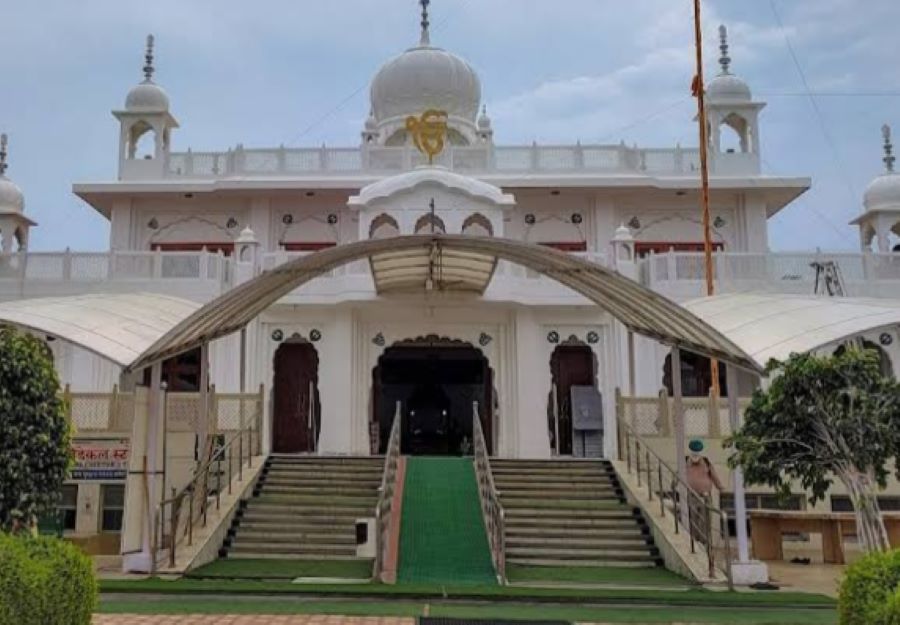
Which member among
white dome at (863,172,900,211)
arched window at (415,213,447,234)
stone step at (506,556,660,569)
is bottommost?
stone step at (506,556,660,569)

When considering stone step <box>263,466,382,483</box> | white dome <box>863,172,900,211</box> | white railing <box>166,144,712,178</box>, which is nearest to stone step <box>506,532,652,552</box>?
stone step <box>263,466,382,483</box>

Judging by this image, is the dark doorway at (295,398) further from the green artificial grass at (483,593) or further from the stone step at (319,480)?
the green artificial grass at (483,593)

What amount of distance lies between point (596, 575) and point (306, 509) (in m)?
4.91

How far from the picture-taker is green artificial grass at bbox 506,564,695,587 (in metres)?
10.9

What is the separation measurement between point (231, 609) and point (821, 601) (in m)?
6.37

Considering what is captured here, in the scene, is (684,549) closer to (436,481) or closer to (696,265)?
(436,481)

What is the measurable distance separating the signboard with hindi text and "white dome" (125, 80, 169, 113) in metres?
11.7

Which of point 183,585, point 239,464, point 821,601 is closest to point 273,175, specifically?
point 239,464

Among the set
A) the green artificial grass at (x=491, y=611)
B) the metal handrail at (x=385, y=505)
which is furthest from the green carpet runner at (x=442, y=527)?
the green artificial grass at (x=491, y=611)

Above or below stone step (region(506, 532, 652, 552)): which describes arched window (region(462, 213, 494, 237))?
above

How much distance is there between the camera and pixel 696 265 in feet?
62.3

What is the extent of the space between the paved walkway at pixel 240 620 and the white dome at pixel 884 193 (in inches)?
743

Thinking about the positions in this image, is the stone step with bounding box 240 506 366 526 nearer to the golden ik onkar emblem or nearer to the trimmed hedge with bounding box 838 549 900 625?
the trimmed hedge with bounding box 838 549 900 625

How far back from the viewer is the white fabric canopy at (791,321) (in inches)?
430
